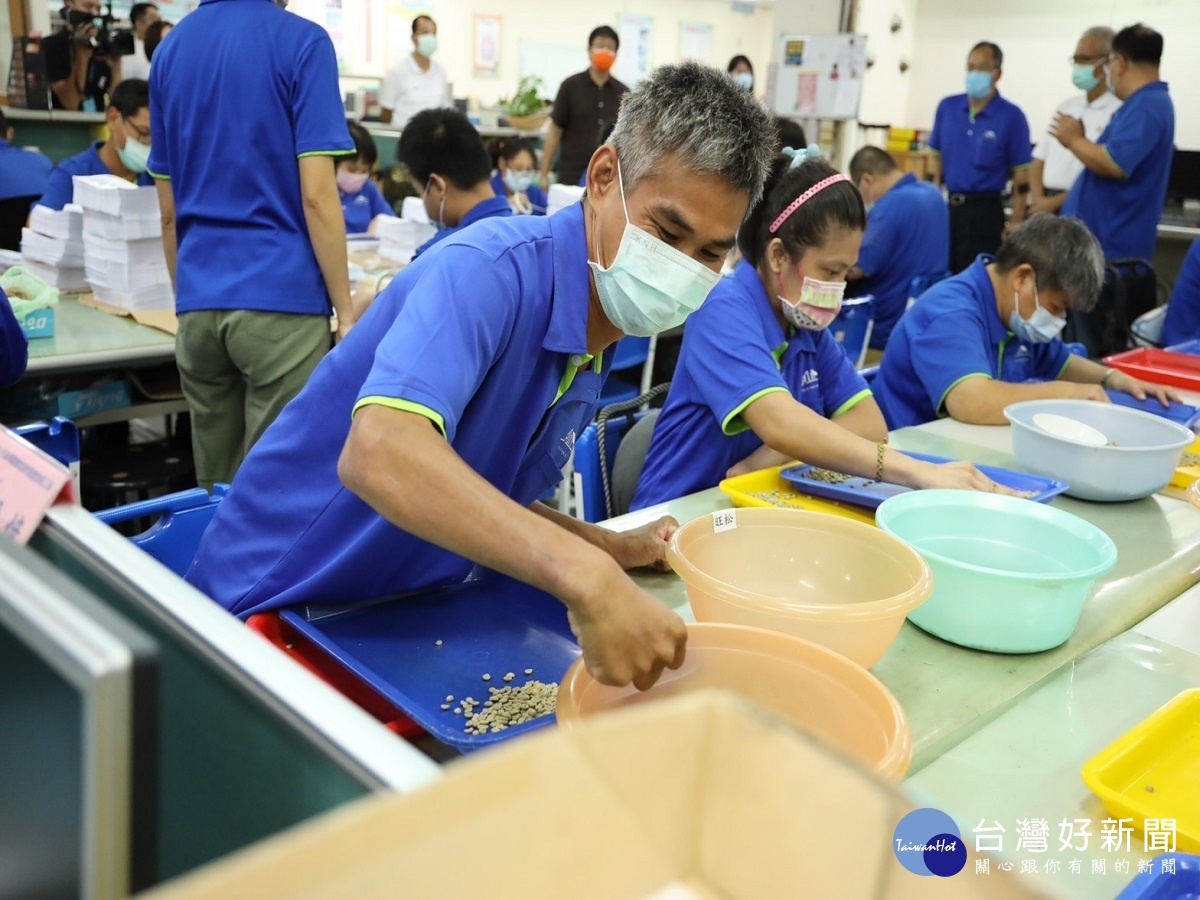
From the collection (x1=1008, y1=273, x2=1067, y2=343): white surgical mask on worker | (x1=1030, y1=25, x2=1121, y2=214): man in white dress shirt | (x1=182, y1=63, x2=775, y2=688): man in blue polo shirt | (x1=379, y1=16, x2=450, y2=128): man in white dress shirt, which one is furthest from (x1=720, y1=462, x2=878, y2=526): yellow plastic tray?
(x1=379, y1=16, x2=450, y2=128): man in white dress shirt

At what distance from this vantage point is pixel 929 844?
41 cm

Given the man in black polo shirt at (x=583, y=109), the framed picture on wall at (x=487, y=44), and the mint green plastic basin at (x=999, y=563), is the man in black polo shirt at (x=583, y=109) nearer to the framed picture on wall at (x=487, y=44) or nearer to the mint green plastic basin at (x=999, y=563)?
the framed picture on wall at (x=487, y=44)

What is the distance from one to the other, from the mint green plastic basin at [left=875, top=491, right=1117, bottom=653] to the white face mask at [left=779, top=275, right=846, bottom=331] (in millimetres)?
651

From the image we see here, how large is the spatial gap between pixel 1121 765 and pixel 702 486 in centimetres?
114

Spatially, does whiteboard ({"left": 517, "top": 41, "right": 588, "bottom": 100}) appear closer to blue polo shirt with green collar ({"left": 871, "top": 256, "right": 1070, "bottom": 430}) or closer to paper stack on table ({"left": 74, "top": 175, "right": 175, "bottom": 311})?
paper stack on table ({"left": 74, "top": 175, "right": 175, "bottom": 311})

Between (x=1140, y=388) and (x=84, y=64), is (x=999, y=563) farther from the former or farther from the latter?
(x=84, y=64)

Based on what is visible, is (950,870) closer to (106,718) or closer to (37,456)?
(106,718)

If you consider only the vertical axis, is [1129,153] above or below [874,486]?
above

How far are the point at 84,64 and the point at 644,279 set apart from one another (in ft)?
16.4

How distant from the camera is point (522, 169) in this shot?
5793 mm

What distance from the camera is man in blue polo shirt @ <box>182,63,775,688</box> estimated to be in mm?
1084

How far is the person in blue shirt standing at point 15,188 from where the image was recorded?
3691mm

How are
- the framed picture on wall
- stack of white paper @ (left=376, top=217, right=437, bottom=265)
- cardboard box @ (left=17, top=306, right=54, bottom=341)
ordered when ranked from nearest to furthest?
1. cardboard box @ (left=17, top=306, right=54, bottom=341)
2. stack of white paper @ (left=376, top=217, right=437, bottom=265)
3. the framed picture on wall

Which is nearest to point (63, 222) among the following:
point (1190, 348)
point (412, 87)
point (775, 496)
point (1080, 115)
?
point (775, 496)
